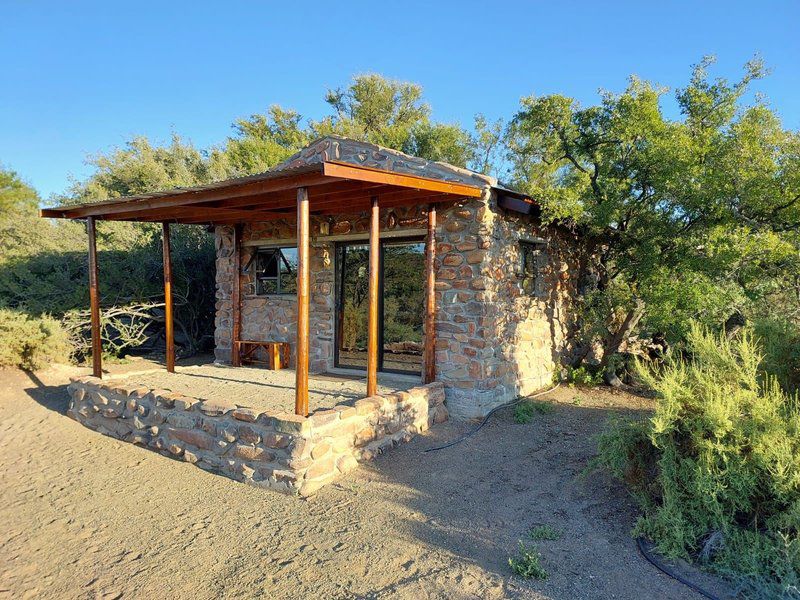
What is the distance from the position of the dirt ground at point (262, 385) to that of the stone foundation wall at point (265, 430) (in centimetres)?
37

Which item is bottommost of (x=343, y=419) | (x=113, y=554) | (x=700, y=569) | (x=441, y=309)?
(x=113, y=554)

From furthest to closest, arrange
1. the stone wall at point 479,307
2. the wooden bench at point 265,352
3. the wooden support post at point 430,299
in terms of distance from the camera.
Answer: the wooden bench at point 265,352 < the wooden support post at point 430,299 < the stone wall at point 479,307

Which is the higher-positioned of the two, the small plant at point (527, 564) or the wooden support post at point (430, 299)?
the wooden support post at point (430, 299)

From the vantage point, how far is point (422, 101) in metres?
21.3

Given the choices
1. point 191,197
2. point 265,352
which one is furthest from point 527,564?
point 265,352

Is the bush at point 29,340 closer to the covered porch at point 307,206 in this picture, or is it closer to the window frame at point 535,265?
the covered porch at point 307,206

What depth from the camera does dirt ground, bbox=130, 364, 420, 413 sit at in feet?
17.3

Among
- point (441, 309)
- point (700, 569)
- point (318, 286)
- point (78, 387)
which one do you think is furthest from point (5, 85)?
point (700, 569)

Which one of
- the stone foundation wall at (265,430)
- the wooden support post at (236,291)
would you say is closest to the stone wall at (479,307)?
the stone foundation wall at (265,430)

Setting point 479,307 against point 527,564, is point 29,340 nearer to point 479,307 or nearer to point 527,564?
point 479,307

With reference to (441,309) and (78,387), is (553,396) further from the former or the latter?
(78,387)

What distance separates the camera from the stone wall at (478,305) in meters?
5.84

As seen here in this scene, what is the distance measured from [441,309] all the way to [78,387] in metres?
5.08

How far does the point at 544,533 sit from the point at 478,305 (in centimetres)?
302
